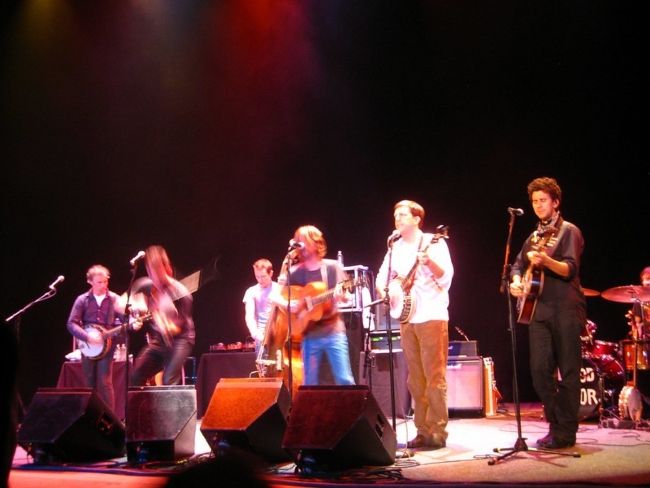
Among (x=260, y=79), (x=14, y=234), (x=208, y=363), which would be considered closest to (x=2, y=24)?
(x=14, y=234)

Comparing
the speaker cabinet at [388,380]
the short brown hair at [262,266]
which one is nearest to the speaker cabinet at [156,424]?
the short brown hair at [262,266]

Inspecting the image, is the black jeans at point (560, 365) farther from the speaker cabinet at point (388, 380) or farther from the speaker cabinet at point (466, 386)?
the speaker cabinet at point (388, 380)

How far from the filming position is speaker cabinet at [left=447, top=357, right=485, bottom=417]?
9.63 meters

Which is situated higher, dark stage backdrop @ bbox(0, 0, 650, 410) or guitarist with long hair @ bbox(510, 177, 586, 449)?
dark stage backdrop @ bbox(0, 0, 650, 410)

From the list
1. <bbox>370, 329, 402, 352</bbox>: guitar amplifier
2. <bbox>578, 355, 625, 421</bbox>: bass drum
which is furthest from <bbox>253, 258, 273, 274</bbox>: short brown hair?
<bbox>578, 355, 625, 421</bbox>: bass drum

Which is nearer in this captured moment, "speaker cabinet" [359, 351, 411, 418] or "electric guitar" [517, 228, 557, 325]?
"electric guitar" [517, 228, 557, 325]

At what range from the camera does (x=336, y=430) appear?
512 cm

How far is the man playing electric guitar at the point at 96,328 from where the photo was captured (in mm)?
8688

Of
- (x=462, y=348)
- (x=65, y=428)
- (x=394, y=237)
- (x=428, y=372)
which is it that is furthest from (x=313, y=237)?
(x=462, y=348)

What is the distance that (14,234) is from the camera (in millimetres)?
12344

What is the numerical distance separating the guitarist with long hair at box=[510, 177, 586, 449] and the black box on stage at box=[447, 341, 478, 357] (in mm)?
3990

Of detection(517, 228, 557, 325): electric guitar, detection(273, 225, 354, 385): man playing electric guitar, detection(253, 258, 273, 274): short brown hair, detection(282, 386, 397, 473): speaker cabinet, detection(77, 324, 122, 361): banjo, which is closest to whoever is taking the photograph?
detection(282, 386, 397, 473): speaker cabinet

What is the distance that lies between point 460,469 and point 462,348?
16.3 ft

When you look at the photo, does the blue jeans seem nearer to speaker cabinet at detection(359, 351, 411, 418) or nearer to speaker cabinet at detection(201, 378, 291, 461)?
speaker cabinet at detection(201, 378, 291, 461)
